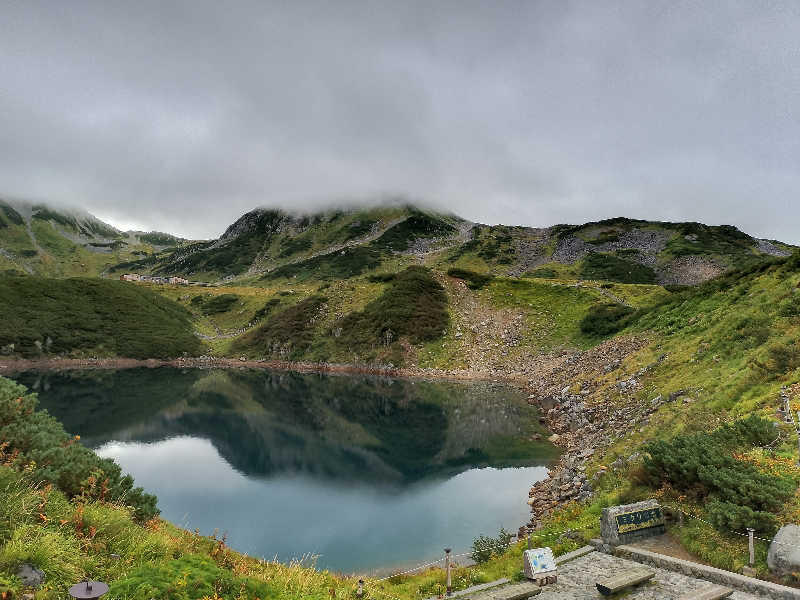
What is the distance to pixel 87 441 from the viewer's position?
4334 centimetres

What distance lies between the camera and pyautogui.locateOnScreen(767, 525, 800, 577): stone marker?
385 inches

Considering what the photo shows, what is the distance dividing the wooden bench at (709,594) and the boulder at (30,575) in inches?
490

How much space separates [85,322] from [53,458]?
108 metres

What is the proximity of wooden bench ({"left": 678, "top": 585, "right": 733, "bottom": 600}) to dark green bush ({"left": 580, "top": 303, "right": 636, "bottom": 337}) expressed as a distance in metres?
58.4

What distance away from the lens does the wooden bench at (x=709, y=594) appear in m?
9.48

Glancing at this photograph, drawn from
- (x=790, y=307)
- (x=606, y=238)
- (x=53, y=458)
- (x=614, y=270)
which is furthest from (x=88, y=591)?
(x=606, y=238)

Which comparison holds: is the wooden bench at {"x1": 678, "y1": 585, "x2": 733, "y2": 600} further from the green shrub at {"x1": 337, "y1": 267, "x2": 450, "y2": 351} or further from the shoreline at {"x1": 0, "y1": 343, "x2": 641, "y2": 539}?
the green shrub at {"x1": 337, "y1": 267, "x2": 450, "y2": 351}

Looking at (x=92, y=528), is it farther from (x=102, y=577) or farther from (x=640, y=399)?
(x=640, y=399)

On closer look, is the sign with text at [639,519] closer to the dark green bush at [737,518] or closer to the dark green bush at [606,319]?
the dark green bush at [737,518]

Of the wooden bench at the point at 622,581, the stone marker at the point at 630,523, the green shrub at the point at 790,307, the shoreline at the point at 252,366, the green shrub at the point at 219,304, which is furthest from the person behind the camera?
the green shrub at the point at 219,304

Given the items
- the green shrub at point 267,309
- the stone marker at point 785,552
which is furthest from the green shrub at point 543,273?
the stone marker at point 785,552

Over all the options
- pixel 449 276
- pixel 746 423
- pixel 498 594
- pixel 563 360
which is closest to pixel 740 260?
pixel 449 276

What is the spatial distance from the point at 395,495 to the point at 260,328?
77945 mm

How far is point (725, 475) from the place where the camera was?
41.5 feet
